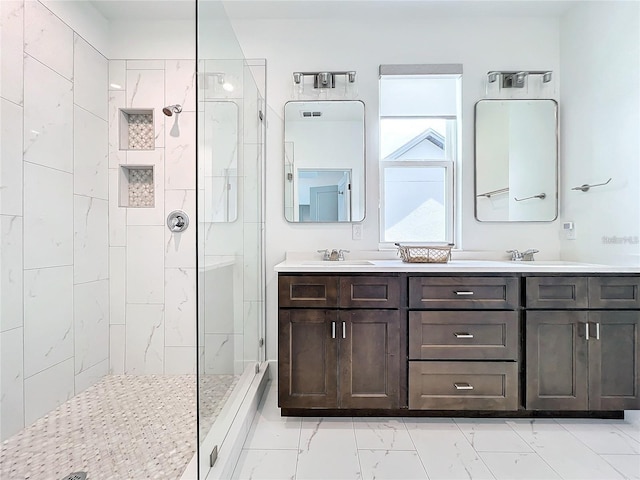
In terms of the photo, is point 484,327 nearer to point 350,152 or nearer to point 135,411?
point 350,152

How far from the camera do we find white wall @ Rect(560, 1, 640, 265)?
1847 mm

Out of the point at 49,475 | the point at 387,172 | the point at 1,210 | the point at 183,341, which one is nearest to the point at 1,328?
the point at 1,210

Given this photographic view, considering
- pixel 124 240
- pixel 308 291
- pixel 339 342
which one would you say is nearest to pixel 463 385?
pixel 339 342

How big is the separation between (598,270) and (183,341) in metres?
2.58

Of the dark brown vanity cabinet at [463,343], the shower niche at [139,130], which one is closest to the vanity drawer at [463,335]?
the dark brown vanity cabinet at [463,343]

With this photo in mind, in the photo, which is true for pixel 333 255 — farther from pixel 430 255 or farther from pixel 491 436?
pixel 491 436

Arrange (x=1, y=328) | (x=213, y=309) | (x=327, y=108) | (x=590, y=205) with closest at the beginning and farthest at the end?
(x=213, y=309) → (x=1, y=328) → (x=590, y=205) → (x=327, y=108)

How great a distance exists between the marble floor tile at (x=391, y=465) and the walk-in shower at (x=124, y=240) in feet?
2.06

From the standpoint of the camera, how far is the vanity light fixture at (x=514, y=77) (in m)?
2.35

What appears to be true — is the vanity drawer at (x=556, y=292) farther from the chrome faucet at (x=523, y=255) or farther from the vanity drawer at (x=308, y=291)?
the vanity drawer at (x=308, y=291)

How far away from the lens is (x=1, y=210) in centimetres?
158

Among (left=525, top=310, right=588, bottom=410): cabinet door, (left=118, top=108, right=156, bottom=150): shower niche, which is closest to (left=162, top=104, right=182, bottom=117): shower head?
(left=118, top=108, right=156, bottom=150): shower niche

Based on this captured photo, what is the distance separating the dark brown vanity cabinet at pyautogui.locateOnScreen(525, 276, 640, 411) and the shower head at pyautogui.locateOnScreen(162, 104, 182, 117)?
253cm

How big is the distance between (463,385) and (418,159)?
1.50m
